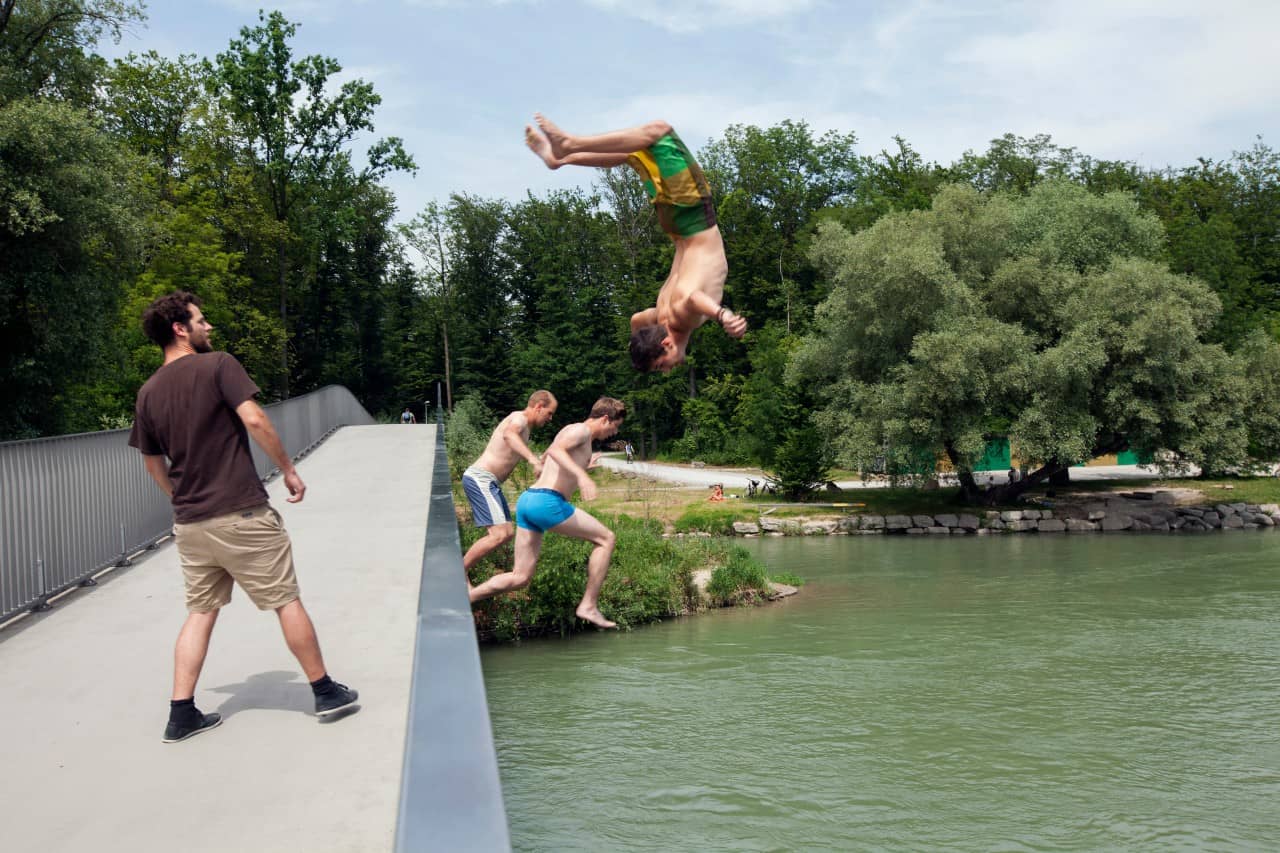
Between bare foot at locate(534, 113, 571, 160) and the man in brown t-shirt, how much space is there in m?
1.63

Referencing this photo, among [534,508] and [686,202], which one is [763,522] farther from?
[686,202]

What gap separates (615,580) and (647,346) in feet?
39.3

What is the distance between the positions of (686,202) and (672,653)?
37.8ft

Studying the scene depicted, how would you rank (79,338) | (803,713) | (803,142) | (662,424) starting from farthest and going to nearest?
(803,142) → (662,424) → (79,338) → (803,713)

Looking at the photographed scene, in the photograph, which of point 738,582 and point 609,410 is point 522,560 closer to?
point 609,410

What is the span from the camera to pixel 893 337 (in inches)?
1222

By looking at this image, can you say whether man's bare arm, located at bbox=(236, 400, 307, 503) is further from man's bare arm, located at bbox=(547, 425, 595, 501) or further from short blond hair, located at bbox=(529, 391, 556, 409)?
short blond hair, located at bbox=(529, 391, 556, 409)

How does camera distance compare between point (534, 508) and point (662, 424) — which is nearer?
point (534, 508)

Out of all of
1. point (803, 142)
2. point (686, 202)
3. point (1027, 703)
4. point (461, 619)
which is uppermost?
point (803, 142)

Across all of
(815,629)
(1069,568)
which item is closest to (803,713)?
(815,629)

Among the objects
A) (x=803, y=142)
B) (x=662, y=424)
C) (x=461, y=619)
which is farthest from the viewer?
(x=803, y=142)

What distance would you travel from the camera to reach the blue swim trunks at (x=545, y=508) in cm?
740

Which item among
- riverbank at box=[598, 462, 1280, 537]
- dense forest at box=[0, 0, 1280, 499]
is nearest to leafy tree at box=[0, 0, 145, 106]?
dense forest at box=[0, 0, 1280, 499]

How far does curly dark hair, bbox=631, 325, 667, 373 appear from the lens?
4.77 m
